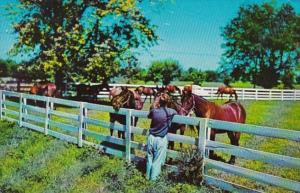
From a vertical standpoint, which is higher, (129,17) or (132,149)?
(129,17)

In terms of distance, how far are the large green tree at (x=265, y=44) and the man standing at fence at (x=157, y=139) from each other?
66816mm

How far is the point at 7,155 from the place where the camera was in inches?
487

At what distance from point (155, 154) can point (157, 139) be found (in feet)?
1.04

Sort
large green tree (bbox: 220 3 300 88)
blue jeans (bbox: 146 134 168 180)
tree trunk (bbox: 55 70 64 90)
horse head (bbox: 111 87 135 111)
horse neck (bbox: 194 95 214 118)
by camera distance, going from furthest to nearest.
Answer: large green tree (bbox: 220 3 300 88) → tree trunk (bbox: 55 70 64 90) → horse head (bbox: 111 87 135 111) → horse neck (bbox: 194 95 214 118) → blue jeans (bbox: 146 134 168 180)

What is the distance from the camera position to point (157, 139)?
30.1 feet

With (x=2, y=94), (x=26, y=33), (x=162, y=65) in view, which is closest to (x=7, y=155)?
(x=2, y=94)

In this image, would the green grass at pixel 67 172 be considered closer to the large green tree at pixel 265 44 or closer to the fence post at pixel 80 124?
the fence post at pixel 80 124

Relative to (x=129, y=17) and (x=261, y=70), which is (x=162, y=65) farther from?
(x=129, y=17)

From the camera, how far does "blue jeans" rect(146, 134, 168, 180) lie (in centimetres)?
918

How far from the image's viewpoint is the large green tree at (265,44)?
243 feet

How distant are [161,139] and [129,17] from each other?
24.7 metres

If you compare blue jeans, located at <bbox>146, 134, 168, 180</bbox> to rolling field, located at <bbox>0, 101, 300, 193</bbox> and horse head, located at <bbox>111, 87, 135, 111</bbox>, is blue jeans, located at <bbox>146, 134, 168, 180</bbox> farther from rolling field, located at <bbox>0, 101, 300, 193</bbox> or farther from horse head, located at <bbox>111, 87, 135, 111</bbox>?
horse head, located at <bbox>111, 87, 135, 111</bbox>

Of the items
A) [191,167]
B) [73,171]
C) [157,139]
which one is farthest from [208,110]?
[73,171]

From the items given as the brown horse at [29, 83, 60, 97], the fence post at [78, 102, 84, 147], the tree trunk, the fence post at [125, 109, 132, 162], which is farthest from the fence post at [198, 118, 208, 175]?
the tree trunk
